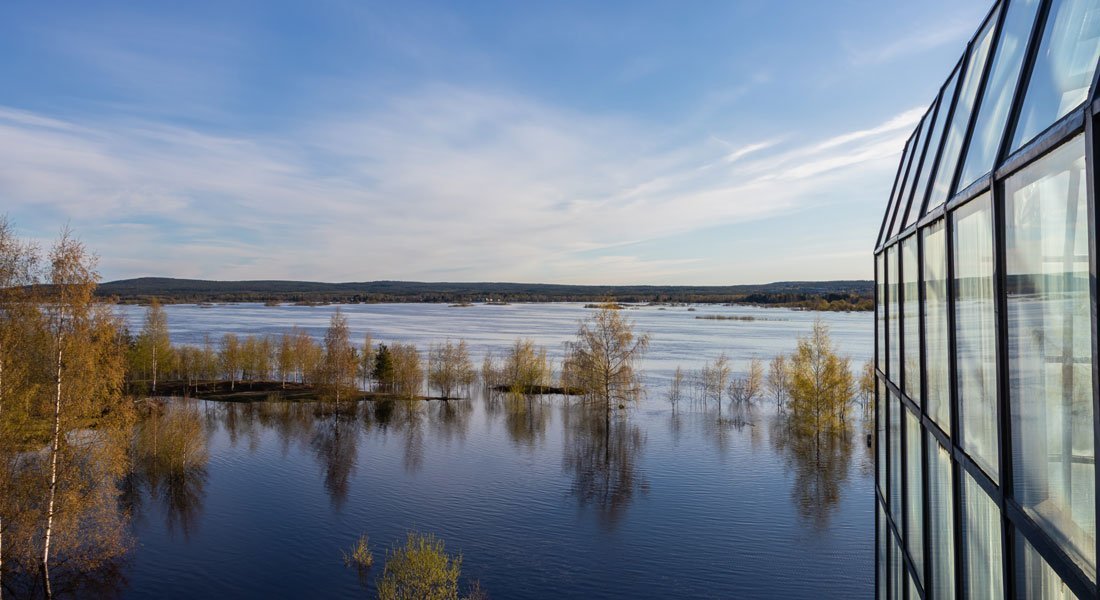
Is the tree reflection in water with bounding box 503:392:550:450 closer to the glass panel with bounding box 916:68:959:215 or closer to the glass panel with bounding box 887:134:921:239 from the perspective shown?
the glass panel with bounding box 887:134:921:239

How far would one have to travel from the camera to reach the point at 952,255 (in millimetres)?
4730

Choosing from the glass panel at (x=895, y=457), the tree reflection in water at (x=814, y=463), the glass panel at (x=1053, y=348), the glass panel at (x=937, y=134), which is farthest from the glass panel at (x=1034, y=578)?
the tree reflection in water at (x=814, y=463)

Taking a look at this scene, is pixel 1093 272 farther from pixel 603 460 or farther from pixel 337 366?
pixel 337 366

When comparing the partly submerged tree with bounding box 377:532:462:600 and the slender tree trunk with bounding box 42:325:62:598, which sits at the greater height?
the slender tree trunk with bounding box 42:325:62:598

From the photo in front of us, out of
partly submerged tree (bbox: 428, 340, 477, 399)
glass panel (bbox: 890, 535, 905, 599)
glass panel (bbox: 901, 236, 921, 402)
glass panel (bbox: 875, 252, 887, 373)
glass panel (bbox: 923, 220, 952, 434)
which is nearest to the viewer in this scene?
glass panel (bbox: 923, 220, 952, 434)

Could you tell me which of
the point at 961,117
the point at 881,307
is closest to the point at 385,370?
the point at 881,307

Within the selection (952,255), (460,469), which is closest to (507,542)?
(460,469)

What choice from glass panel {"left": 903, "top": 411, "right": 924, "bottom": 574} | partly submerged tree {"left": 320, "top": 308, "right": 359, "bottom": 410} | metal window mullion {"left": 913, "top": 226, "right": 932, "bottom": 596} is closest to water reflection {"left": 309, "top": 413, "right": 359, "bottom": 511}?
partly submerged tree {"left": 320, "top": 308, "right": 359, "bottom": 410}

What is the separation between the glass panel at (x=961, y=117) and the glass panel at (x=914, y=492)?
2.32 m

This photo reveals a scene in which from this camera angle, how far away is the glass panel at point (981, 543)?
3.78 meters

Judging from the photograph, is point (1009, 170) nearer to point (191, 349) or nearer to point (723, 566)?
point (723, 566)

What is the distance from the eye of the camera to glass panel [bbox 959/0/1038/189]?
13.3 feet

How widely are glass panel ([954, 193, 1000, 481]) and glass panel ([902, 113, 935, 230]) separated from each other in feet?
7.29

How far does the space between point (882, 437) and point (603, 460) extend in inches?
777
